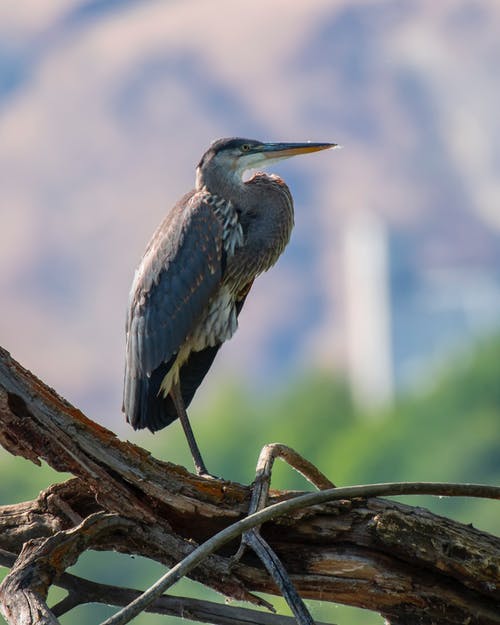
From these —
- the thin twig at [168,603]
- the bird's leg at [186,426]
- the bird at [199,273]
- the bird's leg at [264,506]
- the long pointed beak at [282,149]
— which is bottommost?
the thin twig at [168,603]

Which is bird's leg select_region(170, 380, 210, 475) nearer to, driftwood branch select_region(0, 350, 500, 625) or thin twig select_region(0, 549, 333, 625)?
driftwood branch select_region(0, 350, 500, 625)

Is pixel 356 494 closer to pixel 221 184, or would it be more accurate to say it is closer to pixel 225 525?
pixel 225 525

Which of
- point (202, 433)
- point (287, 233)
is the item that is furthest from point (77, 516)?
point (202, 433)

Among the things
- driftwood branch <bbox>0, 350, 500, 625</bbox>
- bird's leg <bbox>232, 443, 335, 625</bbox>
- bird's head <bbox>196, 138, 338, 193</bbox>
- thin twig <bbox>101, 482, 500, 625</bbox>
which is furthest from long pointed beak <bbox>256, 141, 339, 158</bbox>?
thin twig <bbox>101, 482, 500, 625</bbox>

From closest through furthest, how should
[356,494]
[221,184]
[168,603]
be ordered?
[356,494], [168,603], [221,184]

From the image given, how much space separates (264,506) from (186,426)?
1510 millimetres

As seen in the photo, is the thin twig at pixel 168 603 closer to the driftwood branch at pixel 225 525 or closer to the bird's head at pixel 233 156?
the driftwood branch at pixel 225 525

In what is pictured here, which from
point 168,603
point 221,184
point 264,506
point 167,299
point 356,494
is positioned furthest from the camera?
point 221,184

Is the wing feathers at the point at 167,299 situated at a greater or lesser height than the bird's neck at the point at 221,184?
lesser

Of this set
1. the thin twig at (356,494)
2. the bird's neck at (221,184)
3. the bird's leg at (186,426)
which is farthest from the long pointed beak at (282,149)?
the thin twig at (356,494)

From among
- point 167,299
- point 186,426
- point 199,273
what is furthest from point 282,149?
point 186,426

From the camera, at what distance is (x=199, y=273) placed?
5469 millimetres

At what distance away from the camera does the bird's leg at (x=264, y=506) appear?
11.3 ft

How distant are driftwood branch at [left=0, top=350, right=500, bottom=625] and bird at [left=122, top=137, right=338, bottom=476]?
1251 mm
